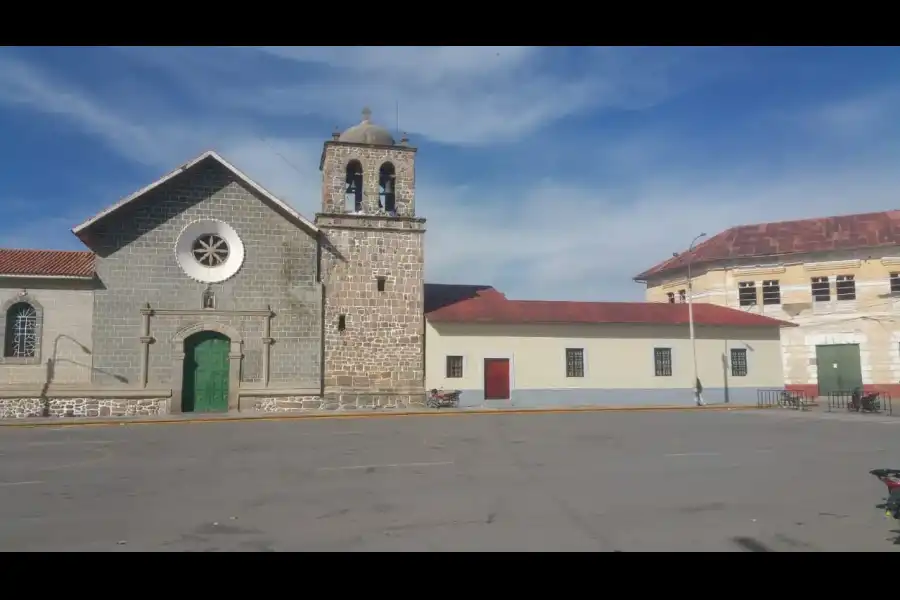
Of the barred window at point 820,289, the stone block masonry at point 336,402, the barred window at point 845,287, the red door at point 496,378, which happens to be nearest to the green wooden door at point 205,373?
the stone block masonry at point 336,402

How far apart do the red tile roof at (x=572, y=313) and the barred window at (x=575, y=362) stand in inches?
47.5

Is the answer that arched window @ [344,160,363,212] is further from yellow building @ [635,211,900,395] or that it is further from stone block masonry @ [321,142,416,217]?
yellow building @ [635,211,900,395]

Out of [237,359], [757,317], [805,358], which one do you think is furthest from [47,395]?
[805,358]

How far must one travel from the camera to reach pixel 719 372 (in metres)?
27.6

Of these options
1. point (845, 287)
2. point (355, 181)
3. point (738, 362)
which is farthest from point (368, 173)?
point (845, 287)

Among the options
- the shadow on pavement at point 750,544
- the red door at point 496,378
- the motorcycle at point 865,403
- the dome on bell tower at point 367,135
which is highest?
the dome on bell tower at point 367,135

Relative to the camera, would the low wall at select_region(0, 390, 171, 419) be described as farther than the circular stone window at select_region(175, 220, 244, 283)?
No

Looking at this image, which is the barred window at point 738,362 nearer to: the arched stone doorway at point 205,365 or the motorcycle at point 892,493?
the arched stone doorway at point 205,365

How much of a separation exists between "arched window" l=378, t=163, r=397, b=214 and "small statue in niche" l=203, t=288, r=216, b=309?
726 cm

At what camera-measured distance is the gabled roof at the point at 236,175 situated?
850 inches

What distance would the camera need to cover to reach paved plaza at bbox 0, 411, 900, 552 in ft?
19.4

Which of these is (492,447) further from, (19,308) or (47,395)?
(19,308)

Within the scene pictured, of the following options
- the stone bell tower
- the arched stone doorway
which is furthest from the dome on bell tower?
the arched stone doorway
